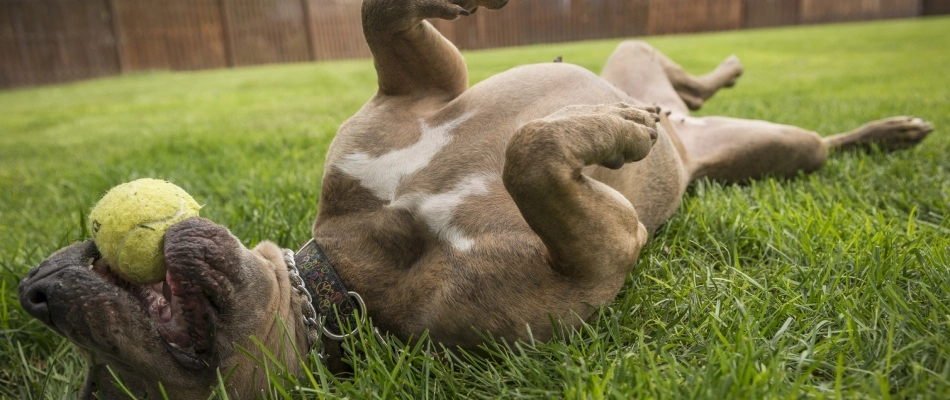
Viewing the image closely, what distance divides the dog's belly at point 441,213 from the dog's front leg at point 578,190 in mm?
127

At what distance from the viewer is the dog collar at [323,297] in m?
2.33

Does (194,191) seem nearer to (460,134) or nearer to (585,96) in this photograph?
(460,134)

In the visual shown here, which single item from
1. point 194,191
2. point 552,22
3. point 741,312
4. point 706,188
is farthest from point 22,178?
point 552,22

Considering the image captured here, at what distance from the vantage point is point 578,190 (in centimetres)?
221

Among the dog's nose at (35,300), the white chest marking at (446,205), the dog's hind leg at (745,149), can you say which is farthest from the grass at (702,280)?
the dog's nose at (35,300)

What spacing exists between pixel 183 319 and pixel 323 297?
48 cm

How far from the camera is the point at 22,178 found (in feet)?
19.1

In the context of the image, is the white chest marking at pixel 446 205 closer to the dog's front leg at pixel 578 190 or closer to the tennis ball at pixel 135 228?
the dog's front leg at pixel 578 190

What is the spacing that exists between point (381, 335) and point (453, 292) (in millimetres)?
333

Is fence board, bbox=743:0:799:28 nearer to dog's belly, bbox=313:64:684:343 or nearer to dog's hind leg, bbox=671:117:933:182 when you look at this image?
dog's hind leg, bbox=671:117:933:182

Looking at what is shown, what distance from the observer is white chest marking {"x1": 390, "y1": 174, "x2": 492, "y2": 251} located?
2.43 metres

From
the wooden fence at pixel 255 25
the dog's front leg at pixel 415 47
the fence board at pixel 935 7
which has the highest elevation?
the dog's front leg at pixel 415 47

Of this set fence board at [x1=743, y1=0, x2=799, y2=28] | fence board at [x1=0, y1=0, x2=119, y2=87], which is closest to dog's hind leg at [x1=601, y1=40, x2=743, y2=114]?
fence board at [x1=743, y1=0, x2=799, y2=28]

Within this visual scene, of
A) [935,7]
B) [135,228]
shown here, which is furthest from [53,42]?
[935,7]
